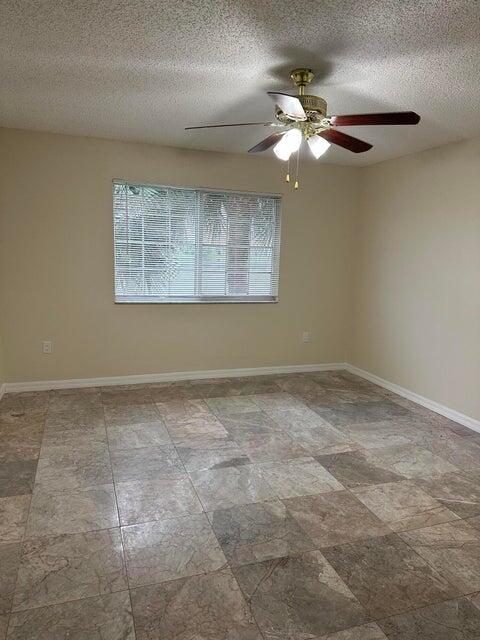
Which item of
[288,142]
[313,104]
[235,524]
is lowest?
[235,524]

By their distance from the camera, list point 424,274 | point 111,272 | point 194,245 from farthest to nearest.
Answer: point 194,245
point 111,272
point 424,274

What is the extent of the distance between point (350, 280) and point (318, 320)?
0.60 meters

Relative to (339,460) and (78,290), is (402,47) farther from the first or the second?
(78,290)

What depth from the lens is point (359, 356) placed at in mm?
4836

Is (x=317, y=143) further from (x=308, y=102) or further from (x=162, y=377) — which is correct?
(x=162, y=377)

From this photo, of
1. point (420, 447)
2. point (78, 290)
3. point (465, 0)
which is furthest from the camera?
point (78, 290)

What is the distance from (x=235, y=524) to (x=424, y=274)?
2.85 meters

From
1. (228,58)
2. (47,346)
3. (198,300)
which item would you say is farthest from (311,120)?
(47,346)

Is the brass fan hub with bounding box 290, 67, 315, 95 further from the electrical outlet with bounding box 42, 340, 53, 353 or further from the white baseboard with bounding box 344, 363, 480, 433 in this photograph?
the electrical outlet with bounding box 42, 340, 53, 353

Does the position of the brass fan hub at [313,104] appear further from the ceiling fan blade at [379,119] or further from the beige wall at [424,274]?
the beige wall at [424,274]

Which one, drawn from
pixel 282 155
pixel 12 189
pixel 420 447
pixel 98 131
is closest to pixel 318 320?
pixel 420 447

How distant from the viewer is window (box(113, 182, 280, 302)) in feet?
13.3

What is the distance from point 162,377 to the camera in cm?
438

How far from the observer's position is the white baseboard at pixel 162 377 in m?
3.97
